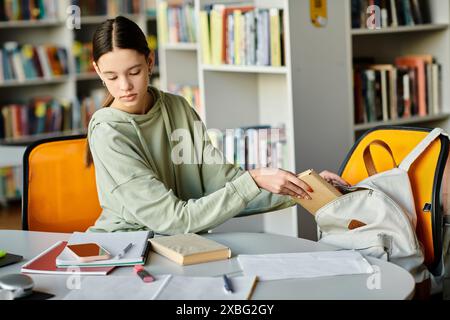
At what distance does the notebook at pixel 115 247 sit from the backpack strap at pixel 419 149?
28.1 inches

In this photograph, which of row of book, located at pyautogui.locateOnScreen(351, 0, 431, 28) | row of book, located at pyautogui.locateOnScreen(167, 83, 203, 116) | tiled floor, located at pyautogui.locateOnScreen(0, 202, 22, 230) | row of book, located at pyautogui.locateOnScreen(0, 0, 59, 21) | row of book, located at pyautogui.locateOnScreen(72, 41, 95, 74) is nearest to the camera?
row of book, located at pyautogui.locateOnScreen(351, 0, 431, 28)

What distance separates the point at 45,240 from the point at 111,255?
0.32 meters

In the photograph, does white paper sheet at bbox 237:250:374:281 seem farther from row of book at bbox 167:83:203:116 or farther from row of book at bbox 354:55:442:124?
row of book at bbox 167:83:203:116

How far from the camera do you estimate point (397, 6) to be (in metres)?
3.90

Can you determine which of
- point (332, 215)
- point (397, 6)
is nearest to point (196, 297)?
point (332, 215)

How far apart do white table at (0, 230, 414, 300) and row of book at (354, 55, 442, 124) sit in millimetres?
2042

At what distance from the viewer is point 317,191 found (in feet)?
6.24

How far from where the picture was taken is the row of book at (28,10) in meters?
5.38

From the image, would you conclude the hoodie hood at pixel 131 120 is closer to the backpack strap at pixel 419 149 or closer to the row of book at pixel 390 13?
the backpack strap at pixel 419 149

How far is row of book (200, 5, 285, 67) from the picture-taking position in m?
3.48

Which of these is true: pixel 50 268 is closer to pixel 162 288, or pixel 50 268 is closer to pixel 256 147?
pixel 162 288

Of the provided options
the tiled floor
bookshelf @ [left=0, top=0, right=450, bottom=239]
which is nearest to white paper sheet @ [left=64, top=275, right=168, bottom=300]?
bookshelf @ [left=0, top=0, right=450, bottom=239]

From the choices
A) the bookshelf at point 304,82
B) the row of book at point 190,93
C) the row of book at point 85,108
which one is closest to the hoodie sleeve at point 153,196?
the bookshelf at point 304,82

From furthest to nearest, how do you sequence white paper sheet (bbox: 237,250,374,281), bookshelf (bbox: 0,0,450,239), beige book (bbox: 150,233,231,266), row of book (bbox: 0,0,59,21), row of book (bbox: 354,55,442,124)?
row of book (bbox: 0,0,59,21)
row of book (bbox: 354,55,442,124)
bookshelf (bbox: 0,0,450,239)
beige book (bbox: 150,233,231,266)
white paper sheet (bbox: 237,250,374,281)
